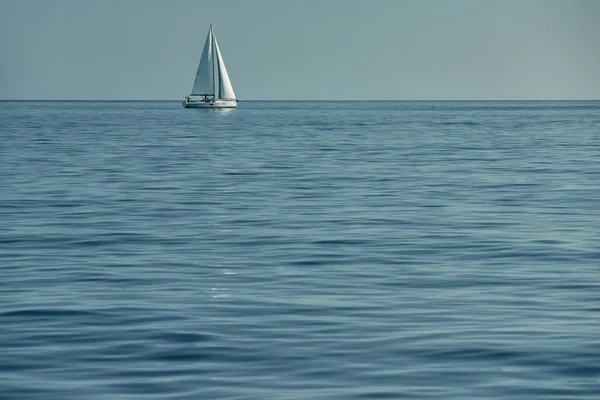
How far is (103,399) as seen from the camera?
1041cm

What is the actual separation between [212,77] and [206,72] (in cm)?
107

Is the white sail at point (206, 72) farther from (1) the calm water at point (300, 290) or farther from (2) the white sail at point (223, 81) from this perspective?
(1) the calm water at point (300, 290)

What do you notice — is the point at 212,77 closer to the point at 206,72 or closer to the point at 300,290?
the point at 206,72

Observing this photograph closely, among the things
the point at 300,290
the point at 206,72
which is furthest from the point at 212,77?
the point at 300,290

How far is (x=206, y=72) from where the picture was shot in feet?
507

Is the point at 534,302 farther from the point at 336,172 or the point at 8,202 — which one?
the point at 336,172

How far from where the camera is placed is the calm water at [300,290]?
36.6ft

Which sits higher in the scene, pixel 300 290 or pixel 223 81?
pixel 223 81

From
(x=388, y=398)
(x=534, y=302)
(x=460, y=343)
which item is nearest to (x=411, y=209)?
(x=534, y=302)

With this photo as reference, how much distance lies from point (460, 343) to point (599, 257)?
23.2ft

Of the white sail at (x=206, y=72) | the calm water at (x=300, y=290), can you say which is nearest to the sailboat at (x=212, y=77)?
the white sail at (x=206, y=72)

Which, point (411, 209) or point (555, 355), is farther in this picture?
point (411, 209)

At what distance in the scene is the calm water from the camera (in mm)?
11148

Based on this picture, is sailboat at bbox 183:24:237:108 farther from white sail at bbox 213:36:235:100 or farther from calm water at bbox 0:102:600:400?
calm water at bbox 0:102:600:400
